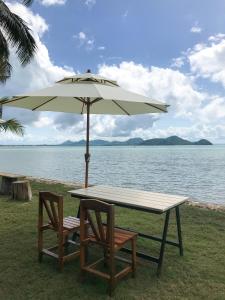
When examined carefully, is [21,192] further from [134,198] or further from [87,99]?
[134,198]

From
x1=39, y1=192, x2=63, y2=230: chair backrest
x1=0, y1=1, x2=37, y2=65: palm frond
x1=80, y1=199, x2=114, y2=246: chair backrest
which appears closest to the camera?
x1=80, y1=199, x2=114, y2=246: chair backrest

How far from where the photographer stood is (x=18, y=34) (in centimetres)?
1334

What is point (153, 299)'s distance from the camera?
3336 millimetres

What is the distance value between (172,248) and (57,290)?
2144mm

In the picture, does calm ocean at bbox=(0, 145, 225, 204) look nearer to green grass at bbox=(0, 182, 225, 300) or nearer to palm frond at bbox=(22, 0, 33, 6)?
green grass at bbox=(0, 182, 225, 300)

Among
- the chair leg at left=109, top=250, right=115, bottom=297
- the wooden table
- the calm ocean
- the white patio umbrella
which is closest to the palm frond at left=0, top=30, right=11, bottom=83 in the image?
the white patio umbrella

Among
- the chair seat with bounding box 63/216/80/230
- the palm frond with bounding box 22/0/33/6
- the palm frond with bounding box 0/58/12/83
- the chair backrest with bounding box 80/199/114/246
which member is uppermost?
the palm frond with bounding box 22/0/33/6

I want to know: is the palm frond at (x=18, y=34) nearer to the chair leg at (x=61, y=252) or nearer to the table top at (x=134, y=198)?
the table top at (x=134, y=198)

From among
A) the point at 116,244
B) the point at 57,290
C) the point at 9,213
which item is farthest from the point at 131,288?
the point at 9,213

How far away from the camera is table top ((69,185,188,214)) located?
3846 mm

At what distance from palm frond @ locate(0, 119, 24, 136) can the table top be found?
9554 mm

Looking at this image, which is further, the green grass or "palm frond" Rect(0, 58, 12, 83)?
"palm frond" Rect(0, 58, 12, 83)

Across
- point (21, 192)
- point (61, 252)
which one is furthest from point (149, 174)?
point (61, 252)

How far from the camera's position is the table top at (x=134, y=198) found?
385 cm
